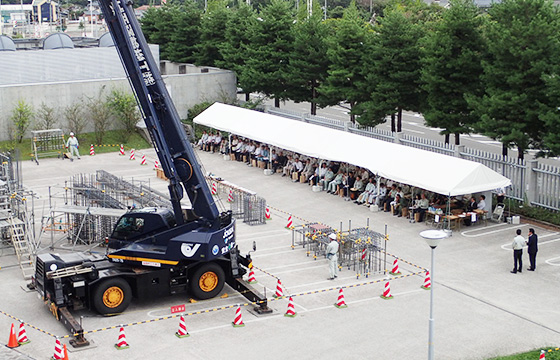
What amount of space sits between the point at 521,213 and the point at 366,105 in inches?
484

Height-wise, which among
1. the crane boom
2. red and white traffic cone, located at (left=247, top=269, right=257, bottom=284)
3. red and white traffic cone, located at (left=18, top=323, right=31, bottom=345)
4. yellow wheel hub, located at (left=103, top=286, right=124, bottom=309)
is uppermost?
the crane boom

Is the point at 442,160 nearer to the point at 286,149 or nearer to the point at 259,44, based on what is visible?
the point at 286,149

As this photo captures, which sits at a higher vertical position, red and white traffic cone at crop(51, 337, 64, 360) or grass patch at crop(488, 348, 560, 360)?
red and white traffic cone at crop(51, 337, 64, 360)

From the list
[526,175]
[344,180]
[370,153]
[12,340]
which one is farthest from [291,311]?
[526,175]

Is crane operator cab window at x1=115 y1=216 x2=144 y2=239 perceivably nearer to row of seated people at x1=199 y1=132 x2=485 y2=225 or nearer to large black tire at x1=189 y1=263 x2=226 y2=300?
large black tire at x1=189 y1=263 x2=226 y2=300

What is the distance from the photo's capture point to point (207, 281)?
23.7 metres

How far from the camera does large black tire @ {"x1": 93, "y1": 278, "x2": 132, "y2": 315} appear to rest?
72.6 ft

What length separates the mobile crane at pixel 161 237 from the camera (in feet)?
74.7

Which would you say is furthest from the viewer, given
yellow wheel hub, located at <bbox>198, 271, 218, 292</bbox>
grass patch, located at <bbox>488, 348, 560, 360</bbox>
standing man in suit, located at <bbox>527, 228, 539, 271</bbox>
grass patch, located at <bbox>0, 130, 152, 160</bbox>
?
grass patch, located at <bbox>0, 130, 152, 160</bbox>

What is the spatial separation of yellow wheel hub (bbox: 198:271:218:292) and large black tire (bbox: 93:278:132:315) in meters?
2.14

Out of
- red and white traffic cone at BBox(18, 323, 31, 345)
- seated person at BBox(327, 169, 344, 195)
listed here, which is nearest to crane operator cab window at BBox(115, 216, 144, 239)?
red and white traffic cone at BBox(18, 323, 31, 345)

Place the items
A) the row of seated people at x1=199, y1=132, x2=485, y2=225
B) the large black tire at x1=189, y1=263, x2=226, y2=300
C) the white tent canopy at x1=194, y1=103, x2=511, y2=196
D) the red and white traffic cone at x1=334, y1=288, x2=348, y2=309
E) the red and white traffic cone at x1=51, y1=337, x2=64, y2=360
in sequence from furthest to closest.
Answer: the row of seated people at x1=199, y1=132, x2=485, y2=225 < the white tent canopy at x1=194, y1=103, x2=511, y2=196 < the large black tire at x1=189, y1=263, x2=226, y2=300 < the red and white traffic cone at x1=334, y1=288, x2=348, y2=309 < the red and white traffic cone at x1=51, y1=337, x2=64, y2=360

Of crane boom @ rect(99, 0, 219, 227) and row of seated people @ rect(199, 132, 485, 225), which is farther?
row of seated people @ rect(199, 132, 485, 225)

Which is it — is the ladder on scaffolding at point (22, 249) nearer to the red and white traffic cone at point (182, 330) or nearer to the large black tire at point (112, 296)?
the large black tire at point (112, 296)
